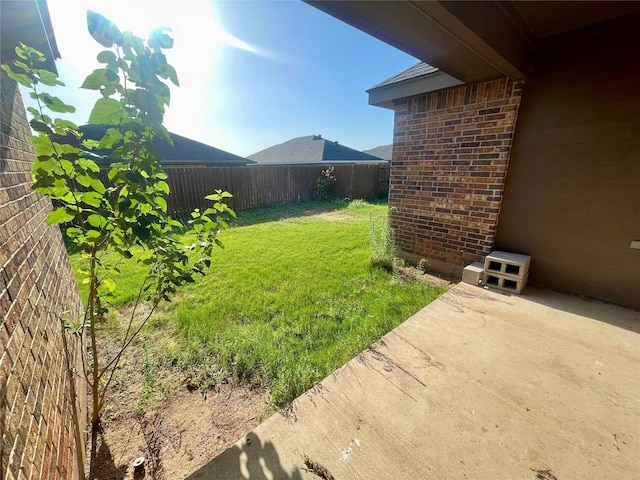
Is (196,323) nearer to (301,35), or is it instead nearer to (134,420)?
(134,420)

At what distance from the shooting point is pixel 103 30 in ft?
3.32

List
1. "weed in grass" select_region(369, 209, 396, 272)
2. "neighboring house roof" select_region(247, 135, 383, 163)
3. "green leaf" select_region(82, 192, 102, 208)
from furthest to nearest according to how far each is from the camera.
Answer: "neighboring house roof" select_region(247, 135, 383, 163)
"weed in grass" select_region(369, 209, 396, 272)
"green leaf" select_region(82, 192, 102, 208)

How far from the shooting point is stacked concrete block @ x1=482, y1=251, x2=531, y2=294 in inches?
116

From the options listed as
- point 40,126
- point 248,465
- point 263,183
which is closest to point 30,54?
point 40,126

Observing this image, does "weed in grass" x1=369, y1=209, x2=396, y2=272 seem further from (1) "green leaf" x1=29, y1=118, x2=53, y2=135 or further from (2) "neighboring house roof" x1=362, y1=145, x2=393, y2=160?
(2) "neighboring house roof" x1=362, y1=145, x2=393, y2=160

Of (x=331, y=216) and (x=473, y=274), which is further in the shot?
(x=331, y=216)

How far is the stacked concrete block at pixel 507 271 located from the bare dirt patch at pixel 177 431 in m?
2.83

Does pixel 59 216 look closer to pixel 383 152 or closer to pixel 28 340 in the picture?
pixel 28 340

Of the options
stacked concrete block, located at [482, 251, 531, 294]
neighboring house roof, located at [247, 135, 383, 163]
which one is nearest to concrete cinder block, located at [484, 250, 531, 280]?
stacked concrete block, located at [482, 251, 531, 294]

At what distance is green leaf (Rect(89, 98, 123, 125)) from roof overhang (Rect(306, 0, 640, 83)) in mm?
1496

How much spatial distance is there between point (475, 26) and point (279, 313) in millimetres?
3092

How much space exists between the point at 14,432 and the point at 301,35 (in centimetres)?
778

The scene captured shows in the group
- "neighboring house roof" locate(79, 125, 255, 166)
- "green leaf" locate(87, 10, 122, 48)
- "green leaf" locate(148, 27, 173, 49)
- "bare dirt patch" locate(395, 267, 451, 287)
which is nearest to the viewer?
"green leaf" locate(87, 10, 122, 48)

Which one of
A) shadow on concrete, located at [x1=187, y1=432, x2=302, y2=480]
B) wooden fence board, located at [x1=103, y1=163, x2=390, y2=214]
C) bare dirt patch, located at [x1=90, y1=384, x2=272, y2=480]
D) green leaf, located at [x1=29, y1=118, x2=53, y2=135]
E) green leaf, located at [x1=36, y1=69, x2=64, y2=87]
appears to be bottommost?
bare dirt patch, located at [x1=90, y1=384, x2=272, y2=480]
